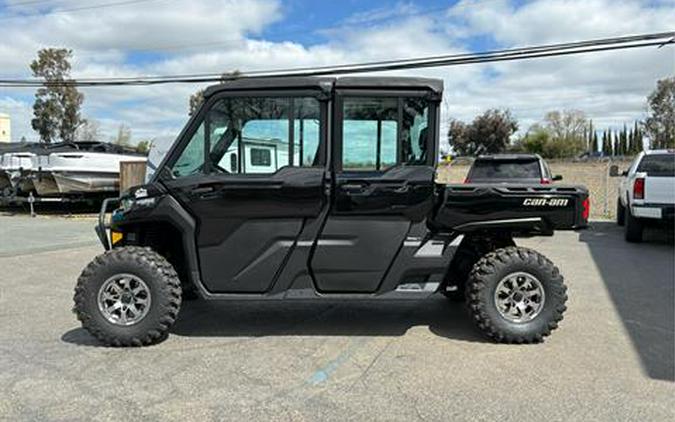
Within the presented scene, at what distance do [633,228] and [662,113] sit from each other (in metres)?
68.0

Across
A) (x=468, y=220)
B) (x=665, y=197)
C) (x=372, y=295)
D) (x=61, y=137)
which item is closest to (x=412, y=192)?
(x=468, y=220)

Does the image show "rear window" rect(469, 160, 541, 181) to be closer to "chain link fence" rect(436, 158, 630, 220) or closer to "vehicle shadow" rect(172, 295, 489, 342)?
"chain link fence" rect(436, 158, 630, 220)

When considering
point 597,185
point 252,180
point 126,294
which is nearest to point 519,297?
point 252,180

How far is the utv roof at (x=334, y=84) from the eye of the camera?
4824mm

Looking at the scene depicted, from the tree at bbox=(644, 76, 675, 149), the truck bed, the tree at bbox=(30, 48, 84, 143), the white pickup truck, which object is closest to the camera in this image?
the truck bed

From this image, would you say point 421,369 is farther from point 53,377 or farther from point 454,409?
point 53,377

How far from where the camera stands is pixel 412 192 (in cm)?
487

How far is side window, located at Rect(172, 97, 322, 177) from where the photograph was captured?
4.89 metres

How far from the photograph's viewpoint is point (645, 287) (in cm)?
732

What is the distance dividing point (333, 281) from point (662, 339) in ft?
9.90

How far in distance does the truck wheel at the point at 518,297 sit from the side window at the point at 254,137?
1.80 meters

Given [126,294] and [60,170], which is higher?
[60,170]

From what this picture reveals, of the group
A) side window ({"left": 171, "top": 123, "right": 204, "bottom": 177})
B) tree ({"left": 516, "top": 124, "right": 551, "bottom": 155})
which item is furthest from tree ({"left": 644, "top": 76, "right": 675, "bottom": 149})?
side window ({"left": 171, "top": 123, "right": 204, "bottom": 177})

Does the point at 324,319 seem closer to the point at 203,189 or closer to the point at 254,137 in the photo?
the point at 203,189
